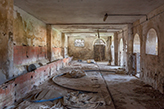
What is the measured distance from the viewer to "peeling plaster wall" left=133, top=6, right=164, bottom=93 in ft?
15.7

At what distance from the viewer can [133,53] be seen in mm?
8094

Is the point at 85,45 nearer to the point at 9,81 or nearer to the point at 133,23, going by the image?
the point at 133,23

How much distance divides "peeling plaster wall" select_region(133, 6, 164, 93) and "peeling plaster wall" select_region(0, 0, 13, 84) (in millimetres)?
5281

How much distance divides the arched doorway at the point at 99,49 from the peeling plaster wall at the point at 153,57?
11018 mm

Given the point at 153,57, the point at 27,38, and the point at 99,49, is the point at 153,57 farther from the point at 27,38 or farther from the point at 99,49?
the point at 99,49

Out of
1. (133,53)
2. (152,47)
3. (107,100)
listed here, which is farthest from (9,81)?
(133,53)

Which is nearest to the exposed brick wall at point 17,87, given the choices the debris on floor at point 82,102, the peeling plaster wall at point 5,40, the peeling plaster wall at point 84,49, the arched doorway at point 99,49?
the peeling plaster wall at point 5,40

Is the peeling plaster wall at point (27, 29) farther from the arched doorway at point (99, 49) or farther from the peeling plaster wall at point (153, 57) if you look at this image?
the arched doorway at point (99, 49)

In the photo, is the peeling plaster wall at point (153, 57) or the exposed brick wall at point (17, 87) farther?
the peeling plaster wall at point (153, 57)

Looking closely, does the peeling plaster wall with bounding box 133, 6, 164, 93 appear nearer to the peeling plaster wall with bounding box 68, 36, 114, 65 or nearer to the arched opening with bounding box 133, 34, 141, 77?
the arched opening with bounding box 133, 34, 141, 77

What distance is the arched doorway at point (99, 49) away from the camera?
59.8 feet

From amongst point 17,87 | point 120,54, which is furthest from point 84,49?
point 17,87

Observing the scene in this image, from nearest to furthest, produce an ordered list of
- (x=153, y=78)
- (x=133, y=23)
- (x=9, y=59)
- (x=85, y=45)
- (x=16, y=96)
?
(x=9, y=59), (x=16, y=96), (x=153, y=78), (x=133, y=23), (x=85, y=45)

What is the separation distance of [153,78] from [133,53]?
112 inches
